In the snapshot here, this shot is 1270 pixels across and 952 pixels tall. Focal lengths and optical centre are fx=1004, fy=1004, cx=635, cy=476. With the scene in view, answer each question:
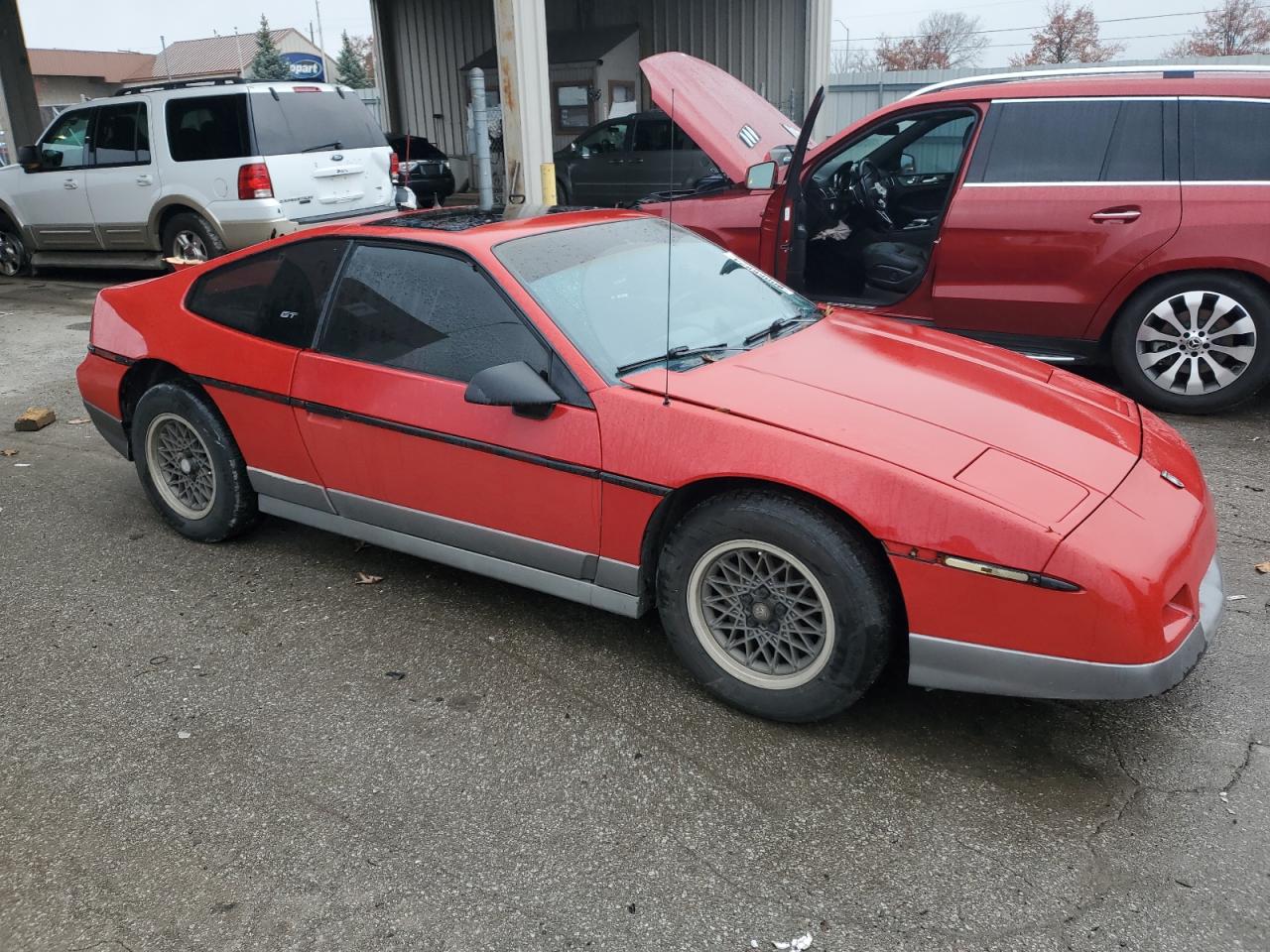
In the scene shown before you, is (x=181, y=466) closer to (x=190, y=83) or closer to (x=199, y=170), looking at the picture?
(x=199, y=170)

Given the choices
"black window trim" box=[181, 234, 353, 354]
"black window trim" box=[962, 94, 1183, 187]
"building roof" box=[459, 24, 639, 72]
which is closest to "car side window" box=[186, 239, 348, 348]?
"black window trim" box=[181, 234, 353, 354]

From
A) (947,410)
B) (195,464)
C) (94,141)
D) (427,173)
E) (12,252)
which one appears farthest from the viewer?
(427,173)

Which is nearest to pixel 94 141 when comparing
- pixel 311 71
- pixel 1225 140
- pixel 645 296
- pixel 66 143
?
pixel 66 143

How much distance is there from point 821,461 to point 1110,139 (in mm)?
4039

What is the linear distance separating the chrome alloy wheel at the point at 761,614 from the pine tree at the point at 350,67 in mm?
71596

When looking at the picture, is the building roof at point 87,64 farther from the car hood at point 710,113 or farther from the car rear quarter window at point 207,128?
the car hood at point 710,113

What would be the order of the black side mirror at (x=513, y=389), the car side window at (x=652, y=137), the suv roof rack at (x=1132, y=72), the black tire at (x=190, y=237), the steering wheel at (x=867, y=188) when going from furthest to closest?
the car side window at (x=652, y=137) → the black tire at (x=190, y=237) → the steering wheel at (x=867, y=188) → the suv roof rack at (x=1132, y=72) → the black side mirror at (x=513, y=389)


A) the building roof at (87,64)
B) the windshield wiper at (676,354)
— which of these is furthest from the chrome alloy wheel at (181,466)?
the building roof at (87,64)

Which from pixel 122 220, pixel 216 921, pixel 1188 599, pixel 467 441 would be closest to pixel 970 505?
pixel 1188 599

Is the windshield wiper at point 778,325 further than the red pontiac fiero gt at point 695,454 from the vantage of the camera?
Yes

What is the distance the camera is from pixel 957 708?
312 cm

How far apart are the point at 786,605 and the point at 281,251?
251cm

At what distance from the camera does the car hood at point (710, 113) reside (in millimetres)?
5949

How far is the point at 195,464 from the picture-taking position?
4328mm
